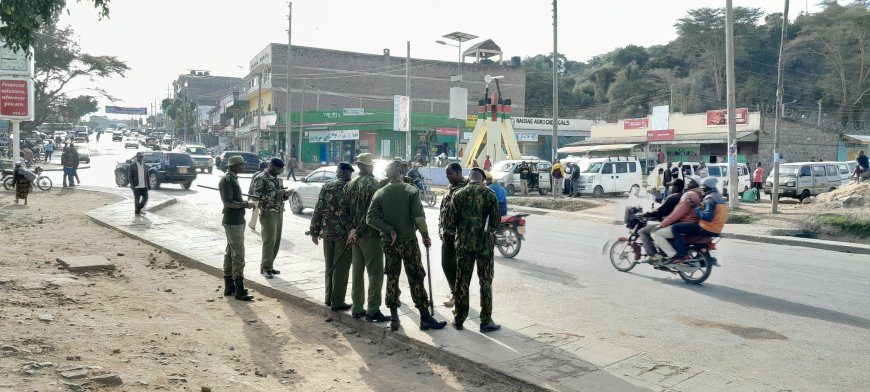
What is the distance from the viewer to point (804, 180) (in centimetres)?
2648

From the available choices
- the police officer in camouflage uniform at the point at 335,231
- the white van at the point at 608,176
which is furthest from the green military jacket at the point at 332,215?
the white van at the point at 608,176

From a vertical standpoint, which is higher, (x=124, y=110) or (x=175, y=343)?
(x=124, y=110)

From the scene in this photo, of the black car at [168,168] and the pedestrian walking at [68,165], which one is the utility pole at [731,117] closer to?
the black car at [168,168]

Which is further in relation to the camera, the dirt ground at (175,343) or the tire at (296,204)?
the tire at (296,204)

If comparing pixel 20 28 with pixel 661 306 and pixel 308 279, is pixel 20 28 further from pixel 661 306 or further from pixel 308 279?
pixel 661 306

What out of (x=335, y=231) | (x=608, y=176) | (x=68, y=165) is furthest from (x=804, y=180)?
(x=68, y=165)

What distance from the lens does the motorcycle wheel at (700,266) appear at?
9.47 meters

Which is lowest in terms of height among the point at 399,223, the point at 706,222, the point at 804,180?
the point at 706,222

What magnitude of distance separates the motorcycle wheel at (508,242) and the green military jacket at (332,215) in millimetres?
4763

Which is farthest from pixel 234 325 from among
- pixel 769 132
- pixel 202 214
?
pixel 769 132

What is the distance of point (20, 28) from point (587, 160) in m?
24.7

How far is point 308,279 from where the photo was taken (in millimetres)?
9312

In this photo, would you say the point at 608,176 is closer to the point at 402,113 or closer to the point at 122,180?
the point at 402,113

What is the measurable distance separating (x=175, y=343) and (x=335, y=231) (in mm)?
2004
